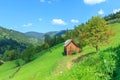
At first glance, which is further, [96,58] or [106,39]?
[106,39]

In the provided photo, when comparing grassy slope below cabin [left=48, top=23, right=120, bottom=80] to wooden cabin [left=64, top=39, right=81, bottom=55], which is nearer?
grassy slope below cabin [left=48, top=23, right=120, bottom=80]

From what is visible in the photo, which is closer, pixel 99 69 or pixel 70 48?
pixel 99 69

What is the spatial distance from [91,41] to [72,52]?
28797 mm

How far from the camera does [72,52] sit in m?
108

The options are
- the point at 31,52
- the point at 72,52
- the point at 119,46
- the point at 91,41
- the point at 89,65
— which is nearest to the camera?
the point at 89,65

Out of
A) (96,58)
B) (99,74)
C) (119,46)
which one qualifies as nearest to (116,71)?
(99,74)

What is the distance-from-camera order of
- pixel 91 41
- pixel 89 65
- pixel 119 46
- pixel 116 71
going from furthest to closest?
pixel 91 41 < pixel 119 46 < pixel 89 65 < pixel 116 71

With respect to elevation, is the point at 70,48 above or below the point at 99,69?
below

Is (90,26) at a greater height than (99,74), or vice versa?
(90,26)

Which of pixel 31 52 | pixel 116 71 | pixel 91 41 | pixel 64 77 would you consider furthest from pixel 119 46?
pixel 31 52

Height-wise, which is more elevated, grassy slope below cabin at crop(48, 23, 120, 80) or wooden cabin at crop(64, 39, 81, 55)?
grassy slope below cabin at crop(48, 23, 120, 80)

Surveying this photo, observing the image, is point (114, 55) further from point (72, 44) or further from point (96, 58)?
point (72, 44)

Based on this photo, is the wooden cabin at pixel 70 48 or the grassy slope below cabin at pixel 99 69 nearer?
the grassy slope below cabin at pixel 99 69

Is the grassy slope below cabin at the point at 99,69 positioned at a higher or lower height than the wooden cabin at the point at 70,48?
higher
